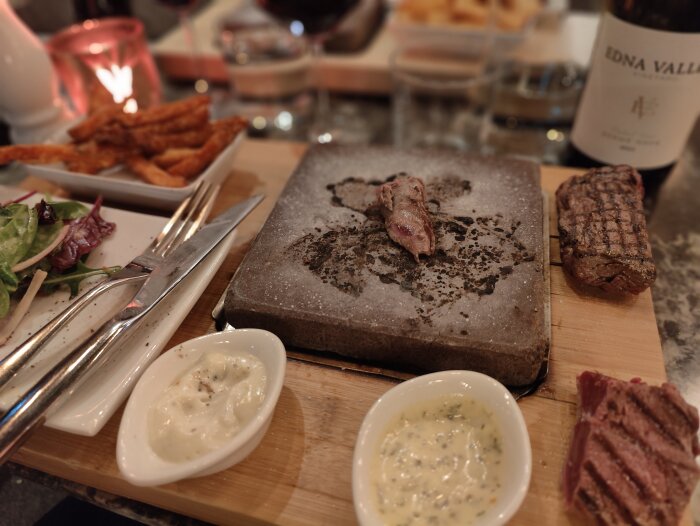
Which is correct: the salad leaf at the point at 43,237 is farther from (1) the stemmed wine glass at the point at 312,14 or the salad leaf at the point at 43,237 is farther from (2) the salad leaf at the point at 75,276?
(1) the stemmed wine glass at the point at 312,14

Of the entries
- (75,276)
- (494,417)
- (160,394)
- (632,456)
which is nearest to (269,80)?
(75,276)

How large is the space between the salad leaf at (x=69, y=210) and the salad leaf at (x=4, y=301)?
0.31 meters

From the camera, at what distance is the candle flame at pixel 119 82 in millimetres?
2131

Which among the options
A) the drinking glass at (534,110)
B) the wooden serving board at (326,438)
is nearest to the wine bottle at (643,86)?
the drinking glass at (534,110)

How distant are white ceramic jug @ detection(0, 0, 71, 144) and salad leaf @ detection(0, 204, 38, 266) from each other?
2.38ft

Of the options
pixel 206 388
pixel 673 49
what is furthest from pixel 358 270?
pixel 673 49

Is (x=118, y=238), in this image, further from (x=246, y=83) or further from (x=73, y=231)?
(x=246, y=83)

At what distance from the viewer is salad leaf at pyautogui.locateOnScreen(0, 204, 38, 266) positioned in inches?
52.9

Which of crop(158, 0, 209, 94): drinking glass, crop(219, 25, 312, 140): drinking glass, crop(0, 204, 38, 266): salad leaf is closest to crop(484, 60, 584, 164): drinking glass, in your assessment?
crop(219, 25, 312, 140): drinking glass

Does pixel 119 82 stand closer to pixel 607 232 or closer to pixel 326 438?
pixel 326 438

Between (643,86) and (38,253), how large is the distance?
1759mm

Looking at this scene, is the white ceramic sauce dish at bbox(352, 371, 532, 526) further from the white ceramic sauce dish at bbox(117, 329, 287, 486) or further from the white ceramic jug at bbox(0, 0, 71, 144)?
the white ceramic jug at bbox(0, 0, 71, 144)

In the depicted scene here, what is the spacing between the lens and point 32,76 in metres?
2.01

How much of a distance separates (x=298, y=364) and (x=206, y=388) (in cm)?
24
